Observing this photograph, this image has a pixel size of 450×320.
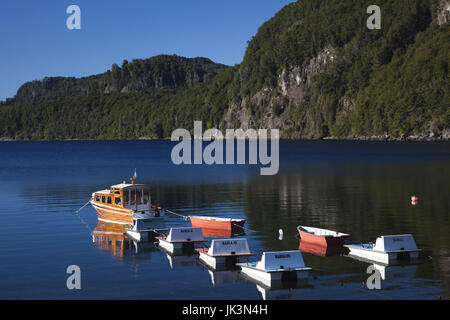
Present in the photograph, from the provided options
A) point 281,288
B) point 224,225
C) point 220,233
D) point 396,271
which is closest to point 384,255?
point 396,271

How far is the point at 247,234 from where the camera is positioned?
163 ft

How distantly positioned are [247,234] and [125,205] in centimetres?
1349

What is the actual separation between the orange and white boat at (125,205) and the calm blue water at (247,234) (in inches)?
95.4

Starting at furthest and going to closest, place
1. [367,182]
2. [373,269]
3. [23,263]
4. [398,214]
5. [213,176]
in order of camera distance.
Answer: [213,176] → [367,182] → [398,214] → [23,263] → [373,269]

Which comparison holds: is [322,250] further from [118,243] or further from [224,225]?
[118,243]

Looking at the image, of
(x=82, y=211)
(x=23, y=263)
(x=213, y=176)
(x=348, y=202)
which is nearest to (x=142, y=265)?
(x=23, y=263)

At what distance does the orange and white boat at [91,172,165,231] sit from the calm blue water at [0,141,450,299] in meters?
2.42

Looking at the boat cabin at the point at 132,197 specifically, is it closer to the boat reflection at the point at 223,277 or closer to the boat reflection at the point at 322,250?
the boat reflection at the point at 322,250

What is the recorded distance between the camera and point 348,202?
226 ft

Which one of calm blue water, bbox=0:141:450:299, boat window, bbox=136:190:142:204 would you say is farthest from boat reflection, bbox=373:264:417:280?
boat window, bbox=136:190:142:204

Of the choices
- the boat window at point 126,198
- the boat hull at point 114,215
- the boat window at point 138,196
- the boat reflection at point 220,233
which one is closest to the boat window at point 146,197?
the boat window at point 138,196

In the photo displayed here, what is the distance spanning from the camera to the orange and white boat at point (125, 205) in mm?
54500
